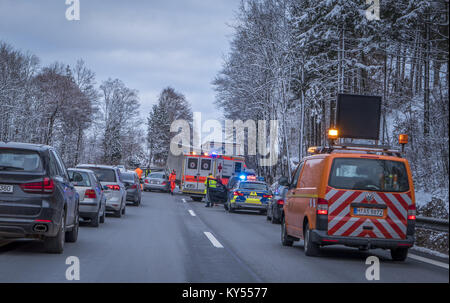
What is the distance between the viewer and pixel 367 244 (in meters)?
11.3

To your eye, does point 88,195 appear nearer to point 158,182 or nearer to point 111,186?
point 111,186

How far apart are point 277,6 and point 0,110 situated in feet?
79.6

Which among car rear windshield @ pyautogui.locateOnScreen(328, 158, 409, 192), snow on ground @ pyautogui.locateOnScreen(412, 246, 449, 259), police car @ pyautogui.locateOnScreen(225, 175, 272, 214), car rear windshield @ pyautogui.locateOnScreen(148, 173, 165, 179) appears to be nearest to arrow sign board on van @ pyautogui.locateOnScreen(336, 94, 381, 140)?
snow on ground @ pyautogui.locateOnScreen(412, 246, 449, 259)

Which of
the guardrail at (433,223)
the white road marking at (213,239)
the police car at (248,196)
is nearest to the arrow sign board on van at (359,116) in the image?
the guardrail at (433,223)

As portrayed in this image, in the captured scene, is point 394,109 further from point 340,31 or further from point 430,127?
point 430,127

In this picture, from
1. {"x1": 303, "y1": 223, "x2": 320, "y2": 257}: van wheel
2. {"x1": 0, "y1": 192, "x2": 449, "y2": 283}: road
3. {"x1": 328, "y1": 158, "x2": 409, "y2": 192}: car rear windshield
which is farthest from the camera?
{"x1": 303, "y1": 223, "x2": 320, "y2": 257}: van wheel

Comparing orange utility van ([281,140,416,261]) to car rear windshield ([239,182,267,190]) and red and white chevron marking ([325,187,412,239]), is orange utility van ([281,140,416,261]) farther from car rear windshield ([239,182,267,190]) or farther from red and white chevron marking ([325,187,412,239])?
car rear windshield ([239,182,267,190])

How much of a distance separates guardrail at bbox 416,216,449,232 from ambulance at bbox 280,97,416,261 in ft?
8.02

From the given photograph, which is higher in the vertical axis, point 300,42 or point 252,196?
point 300,42

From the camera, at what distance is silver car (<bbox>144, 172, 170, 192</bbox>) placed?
4675 cm

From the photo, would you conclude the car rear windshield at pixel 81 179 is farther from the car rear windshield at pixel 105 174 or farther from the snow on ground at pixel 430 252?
the snow on ground at pixel 430 252

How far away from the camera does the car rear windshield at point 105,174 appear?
21141 mm

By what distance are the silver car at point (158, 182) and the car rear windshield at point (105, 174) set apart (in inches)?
999
